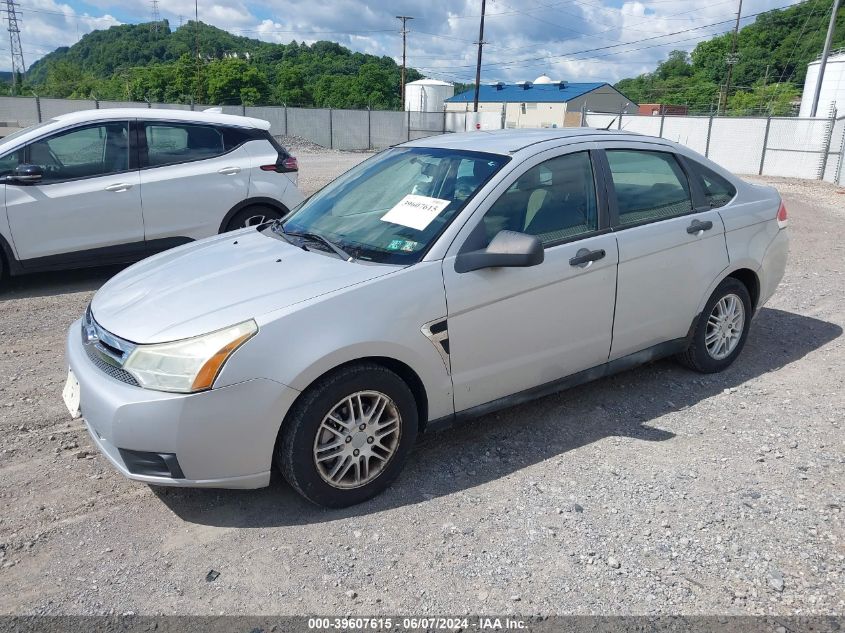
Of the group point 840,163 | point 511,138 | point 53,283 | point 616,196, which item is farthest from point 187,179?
point 840,163

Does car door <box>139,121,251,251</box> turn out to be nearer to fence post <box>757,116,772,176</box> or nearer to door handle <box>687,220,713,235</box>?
door handle <box>687,220,713,235</box>

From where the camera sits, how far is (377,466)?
3.36 metres

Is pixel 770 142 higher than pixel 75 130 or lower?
lower

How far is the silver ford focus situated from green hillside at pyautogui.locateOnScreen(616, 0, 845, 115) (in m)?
57.1

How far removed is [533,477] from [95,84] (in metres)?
89.7

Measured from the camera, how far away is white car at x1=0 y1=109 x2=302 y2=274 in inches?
261

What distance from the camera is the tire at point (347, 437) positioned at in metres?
3.07

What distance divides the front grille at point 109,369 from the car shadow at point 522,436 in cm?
74

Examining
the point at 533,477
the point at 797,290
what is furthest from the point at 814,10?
the point at 533,477

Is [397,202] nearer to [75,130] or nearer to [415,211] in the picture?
[415,211]

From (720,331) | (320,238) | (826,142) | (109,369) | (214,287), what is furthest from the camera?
(826,142)

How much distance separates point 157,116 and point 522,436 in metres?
5.46

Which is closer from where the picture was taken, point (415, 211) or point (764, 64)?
point (415, 211)

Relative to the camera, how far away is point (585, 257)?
3893 mm
